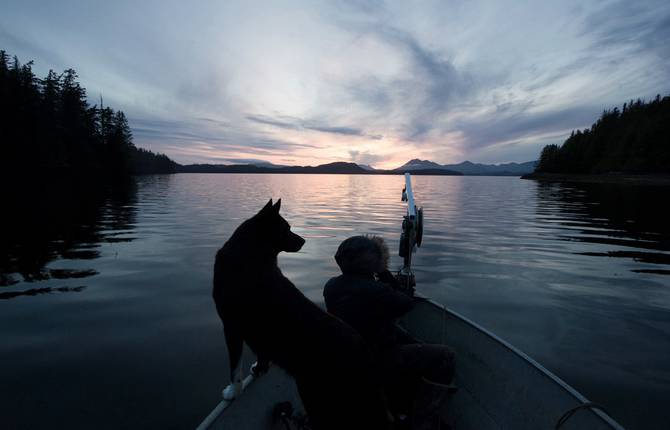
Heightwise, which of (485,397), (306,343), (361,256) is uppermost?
(361,256)

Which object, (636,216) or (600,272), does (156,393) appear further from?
(636,216)

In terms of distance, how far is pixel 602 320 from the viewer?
8.27 meters

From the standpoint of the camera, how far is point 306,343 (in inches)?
103

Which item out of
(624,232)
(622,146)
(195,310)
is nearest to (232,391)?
(195,310)

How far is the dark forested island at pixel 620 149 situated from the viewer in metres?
98.9

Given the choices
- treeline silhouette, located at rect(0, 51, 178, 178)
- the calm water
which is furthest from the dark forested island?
treeline silhouette, located at rect(0, 51, 178, 178)

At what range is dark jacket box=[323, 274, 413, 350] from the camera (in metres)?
3.41

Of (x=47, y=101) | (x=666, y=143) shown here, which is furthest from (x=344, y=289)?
(x=666, y=143)

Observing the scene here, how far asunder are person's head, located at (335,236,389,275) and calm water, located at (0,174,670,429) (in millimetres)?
3484

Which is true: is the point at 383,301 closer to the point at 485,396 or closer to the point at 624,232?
the point at 485,396

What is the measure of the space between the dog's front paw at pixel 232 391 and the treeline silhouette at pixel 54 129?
77.7 metres

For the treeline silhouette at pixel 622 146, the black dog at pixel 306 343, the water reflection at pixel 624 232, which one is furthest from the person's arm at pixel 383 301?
the treeline silhouette at pixel 622 146

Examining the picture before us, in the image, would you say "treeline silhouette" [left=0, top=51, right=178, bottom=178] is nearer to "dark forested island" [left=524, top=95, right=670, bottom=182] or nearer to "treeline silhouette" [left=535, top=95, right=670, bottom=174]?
"dark forested island" [left=524, top=95, right=670, bottom=182]

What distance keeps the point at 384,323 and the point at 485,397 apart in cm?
176
